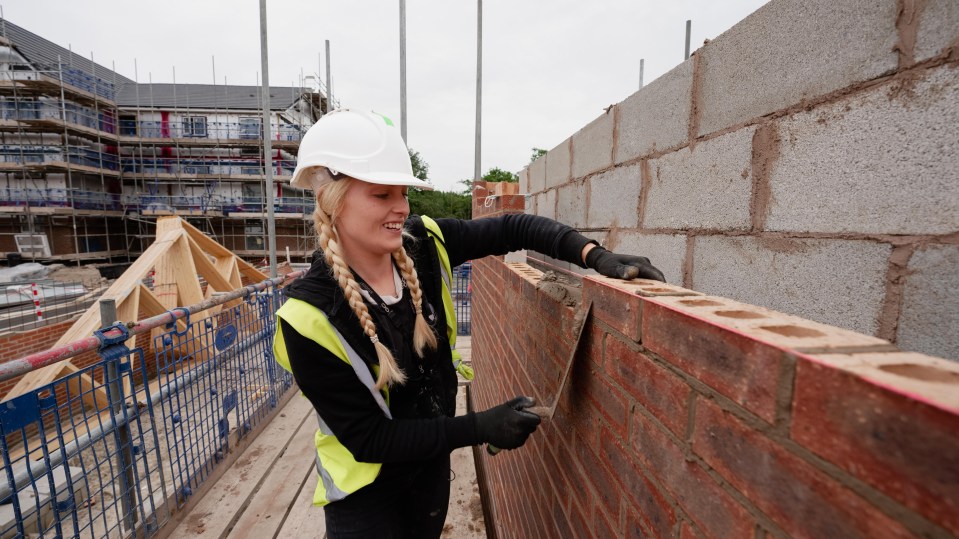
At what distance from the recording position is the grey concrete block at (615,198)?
7.54 feet

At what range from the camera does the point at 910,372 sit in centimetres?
51

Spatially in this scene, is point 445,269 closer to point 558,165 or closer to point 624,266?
point 624,266

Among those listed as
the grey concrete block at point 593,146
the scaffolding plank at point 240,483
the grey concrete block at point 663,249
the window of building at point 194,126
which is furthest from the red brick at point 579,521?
the window of building at point 194,126

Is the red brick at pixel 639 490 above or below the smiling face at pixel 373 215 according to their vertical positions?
below

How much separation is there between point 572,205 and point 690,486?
8.38 feet

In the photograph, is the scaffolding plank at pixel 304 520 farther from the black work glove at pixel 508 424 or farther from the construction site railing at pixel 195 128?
the construction site railing at pixel 195 128

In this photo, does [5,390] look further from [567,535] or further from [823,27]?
[823,27]

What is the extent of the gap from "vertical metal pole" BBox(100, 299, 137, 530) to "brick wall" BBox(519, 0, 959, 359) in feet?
11.1

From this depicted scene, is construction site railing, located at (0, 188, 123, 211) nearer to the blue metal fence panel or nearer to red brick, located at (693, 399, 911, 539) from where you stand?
the blue metal fence panel

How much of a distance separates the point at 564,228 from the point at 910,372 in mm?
1484

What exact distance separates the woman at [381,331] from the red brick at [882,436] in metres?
0.84

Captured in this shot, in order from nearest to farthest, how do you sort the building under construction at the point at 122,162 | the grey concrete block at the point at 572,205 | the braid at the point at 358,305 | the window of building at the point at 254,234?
the braid at the point at 358,305 → the grey concrete block at the point at 572,205 → the building under construction at the point at 122,162 → the window of building at the point at 254,234

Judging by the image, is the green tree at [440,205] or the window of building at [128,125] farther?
the green tree at [440,205]

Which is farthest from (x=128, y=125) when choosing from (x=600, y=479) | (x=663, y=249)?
(x=600, y=479)
